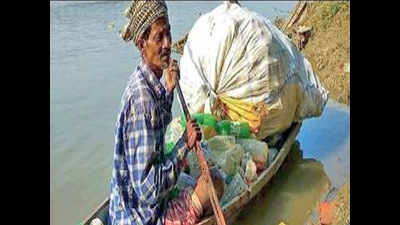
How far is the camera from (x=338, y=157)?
509 centimetres

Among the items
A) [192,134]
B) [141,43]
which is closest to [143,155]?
[192,134]

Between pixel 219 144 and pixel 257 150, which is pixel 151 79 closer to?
pixel 219 144

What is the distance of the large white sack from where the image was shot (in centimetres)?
423

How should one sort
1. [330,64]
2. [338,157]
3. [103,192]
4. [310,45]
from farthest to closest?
[310,45] → [330,64] → [338,157] → [103,192]

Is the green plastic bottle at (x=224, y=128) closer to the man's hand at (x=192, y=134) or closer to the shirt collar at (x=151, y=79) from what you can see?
the man's hand at (x=192, y=134)

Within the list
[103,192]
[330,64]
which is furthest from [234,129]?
[330,64]

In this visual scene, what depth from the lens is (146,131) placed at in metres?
2.48

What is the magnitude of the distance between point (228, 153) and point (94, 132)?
2.20 meters

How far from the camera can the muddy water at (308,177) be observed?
4.00 meters

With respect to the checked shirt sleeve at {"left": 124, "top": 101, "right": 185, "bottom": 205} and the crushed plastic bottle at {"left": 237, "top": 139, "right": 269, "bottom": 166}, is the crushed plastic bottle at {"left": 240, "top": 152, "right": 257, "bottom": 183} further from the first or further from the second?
the checked shirt sleeve at {"left": 124, "top": 101, "right": 185, "bottom": 205}
